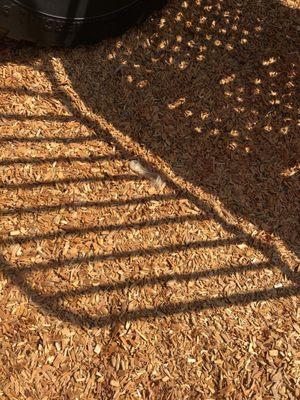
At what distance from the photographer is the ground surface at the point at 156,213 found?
121 inches

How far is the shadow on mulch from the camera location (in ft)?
12.2

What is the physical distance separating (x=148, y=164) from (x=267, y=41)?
1935 millimetres

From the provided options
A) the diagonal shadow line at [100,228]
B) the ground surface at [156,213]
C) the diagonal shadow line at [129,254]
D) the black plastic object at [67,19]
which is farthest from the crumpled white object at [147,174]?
the black plastic object at [67,19]

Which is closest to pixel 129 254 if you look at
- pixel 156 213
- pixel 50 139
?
pixel 156 213

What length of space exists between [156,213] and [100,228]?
45 centimetres

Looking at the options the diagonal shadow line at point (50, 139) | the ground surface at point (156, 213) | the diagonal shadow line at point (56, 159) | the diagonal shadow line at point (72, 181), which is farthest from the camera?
the diagonal shadow line at point (50, 139)

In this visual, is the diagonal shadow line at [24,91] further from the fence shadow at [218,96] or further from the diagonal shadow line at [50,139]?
the diagonal shadow line at [50,139]

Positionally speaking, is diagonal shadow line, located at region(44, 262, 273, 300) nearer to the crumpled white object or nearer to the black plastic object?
the crumpled white object

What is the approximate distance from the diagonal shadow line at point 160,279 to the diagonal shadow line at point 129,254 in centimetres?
19

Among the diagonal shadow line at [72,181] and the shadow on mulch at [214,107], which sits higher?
the shadow on mulch at [214,107]

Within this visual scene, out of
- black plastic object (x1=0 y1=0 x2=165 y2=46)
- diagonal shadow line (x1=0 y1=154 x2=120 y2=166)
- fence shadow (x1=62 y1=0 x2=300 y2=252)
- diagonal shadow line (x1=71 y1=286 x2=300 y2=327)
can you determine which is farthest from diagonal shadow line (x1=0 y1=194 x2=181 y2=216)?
black plastic object (x1=0 y1=0 x2=165 y2=46)

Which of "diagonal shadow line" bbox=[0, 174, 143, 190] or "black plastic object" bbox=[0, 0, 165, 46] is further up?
"black plastic object" bbox=[0, 0, 165, 46]

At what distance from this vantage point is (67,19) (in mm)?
4219

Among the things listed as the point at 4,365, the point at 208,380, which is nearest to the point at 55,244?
the point at 4,365
